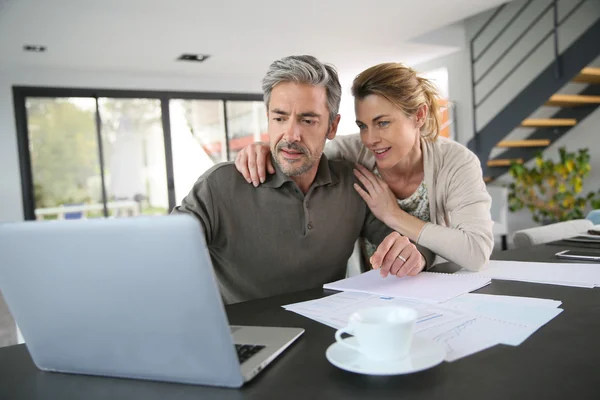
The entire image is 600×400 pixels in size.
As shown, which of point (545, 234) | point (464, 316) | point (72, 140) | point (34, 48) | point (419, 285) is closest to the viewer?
point (464, 316)

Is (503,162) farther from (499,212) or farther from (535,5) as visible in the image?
(535,5)

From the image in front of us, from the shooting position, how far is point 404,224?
1558 mm

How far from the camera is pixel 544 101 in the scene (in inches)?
196

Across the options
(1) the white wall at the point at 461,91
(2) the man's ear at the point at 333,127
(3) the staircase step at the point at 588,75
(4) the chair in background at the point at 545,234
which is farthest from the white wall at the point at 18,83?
(4) the chair in background at the point at 545,234

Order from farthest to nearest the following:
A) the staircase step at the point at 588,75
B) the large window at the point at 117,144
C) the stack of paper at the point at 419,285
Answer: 1. the large window at the point at 117,144
2. the staircase step at the point at 588,75
3. the stack of paper at the point at 419,285

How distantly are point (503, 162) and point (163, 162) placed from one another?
4706mm

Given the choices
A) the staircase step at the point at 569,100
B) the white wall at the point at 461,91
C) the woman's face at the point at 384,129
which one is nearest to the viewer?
the woman's face at the point at 384,129

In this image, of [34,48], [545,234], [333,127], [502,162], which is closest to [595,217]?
[545,234]

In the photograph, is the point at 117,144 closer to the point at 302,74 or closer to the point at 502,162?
the point at 502,162

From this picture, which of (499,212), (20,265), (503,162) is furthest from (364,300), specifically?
(503,162)

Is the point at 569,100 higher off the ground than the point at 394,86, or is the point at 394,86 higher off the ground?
the point at 569,100

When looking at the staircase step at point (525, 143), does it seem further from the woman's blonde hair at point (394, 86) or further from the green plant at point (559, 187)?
the woman's blonde hair at point (394, 86)

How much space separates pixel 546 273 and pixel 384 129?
0.68m

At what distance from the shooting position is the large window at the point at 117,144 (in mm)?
6672
